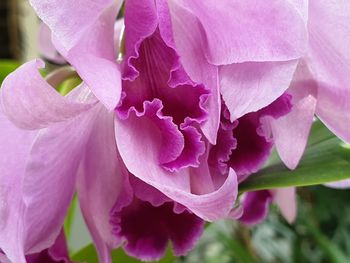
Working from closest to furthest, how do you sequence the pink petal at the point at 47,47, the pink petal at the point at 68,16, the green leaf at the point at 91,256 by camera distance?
1. the pink petal at the point at 68,16
2. the green leaf at the point at 91,256
3. the pink petal at the point at 47,47

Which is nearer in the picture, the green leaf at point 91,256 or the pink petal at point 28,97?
the pink petal at point 28,97

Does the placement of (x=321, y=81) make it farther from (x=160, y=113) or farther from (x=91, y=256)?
(x=91, y=256)

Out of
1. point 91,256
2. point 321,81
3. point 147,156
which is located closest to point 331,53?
Answer: point 321,81

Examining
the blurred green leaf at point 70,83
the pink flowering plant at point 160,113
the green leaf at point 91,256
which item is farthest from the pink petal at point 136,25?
the green leaf at point 91,256

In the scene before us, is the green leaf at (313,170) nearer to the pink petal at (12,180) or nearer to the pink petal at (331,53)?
the pink petal at (331,53)

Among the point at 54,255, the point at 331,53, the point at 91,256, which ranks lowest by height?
the point at 91,256

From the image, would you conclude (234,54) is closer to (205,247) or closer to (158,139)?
(158,139)

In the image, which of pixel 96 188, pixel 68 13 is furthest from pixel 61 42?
pixel 96 188
